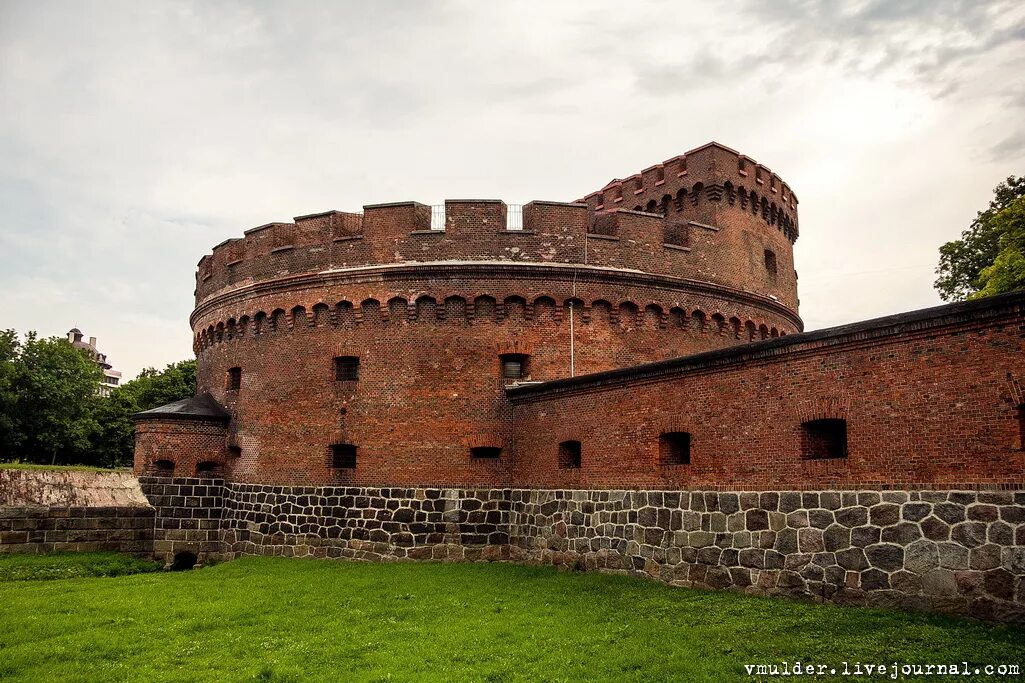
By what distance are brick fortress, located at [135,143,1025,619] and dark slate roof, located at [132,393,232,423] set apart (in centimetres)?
7

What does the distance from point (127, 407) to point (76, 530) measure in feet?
95.5

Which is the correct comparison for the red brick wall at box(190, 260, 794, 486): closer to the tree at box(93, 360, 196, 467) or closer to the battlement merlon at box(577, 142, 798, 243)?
the battlement merlon at box(577, 142, 798, 243)

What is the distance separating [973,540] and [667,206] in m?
12.8

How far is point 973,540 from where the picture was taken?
9.05 metres

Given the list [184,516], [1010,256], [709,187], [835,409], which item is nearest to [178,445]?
[184,516]

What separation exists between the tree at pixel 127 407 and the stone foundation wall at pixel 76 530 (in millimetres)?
24965

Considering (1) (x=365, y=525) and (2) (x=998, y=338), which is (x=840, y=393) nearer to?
(2) (x=998, y=338)

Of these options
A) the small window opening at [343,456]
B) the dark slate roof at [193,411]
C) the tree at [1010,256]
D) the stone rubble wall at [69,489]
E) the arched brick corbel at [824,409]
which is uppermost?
the tree at [1010,256]

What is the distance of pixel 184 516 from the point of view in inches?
752

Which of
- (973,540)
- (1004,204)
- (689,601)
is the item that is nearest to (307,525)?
(689,601)

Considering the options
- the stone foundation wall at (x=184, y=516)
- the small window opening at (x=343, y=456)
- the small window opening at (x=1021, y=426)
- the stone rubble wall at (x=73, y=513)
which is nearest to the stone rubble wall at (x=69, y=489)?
the stone rubble wall at (x=73, y=513)

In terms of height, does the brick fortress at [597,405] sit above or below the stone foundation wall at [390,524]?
above

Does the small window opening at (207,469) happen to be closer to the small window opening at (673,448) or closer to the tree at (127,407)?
the small window opening at (673,448)

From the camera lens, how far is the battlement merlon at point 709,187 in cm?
1947
